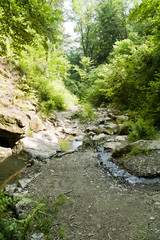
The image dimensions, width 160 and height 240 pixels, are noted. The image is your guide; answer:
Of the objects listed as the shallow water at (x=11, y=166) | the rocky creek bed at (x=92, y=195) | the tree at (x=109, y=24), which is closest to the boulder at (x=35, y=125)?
the rocky creek bed at (x=92, y=195)

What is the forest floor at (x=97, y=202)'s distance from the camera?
1.63 meters

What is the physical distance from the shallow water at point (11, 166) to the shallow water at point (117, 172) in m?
2.51

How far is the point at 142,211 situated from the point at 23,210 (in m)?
1.87

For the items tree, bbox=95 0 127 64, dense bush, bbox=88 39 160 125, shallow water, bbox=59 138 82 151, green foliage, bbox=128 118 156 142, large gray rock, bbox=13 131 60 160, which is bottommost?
shallow water, bbox=59 138 82 151

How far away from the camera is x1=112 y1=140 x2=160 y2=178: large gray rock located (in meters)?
2.83

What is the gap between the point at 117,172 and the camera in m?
3.24

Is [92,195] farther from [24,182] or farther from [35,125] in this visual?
[35,125]

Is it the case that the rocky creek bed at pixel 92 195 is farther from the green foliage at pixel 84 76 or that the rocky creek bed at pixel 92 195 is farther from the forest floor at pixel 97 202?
the green foliage at pixel 84 76

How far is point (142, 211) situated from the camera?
6.11 ft

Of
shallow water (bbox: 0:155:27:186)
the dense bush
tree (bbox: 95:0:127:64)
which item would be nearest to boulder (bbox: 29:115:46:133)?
shallow water (bbox: 0:155:27:186)

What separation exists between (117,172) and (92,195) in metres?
1.06

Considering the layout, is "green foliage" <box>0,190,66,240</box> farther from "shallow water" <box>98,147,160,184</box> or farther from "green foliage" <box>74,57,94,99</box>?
"green foliage" <box>74,57,94,99</box>

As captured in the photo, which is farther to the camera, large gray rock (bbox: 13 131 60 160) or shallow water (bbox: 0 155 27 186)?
large gray rock (bbox: 13 131 60 160)

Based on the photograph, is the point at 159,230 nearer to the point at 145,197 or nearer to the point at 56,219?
the point at 145,197
